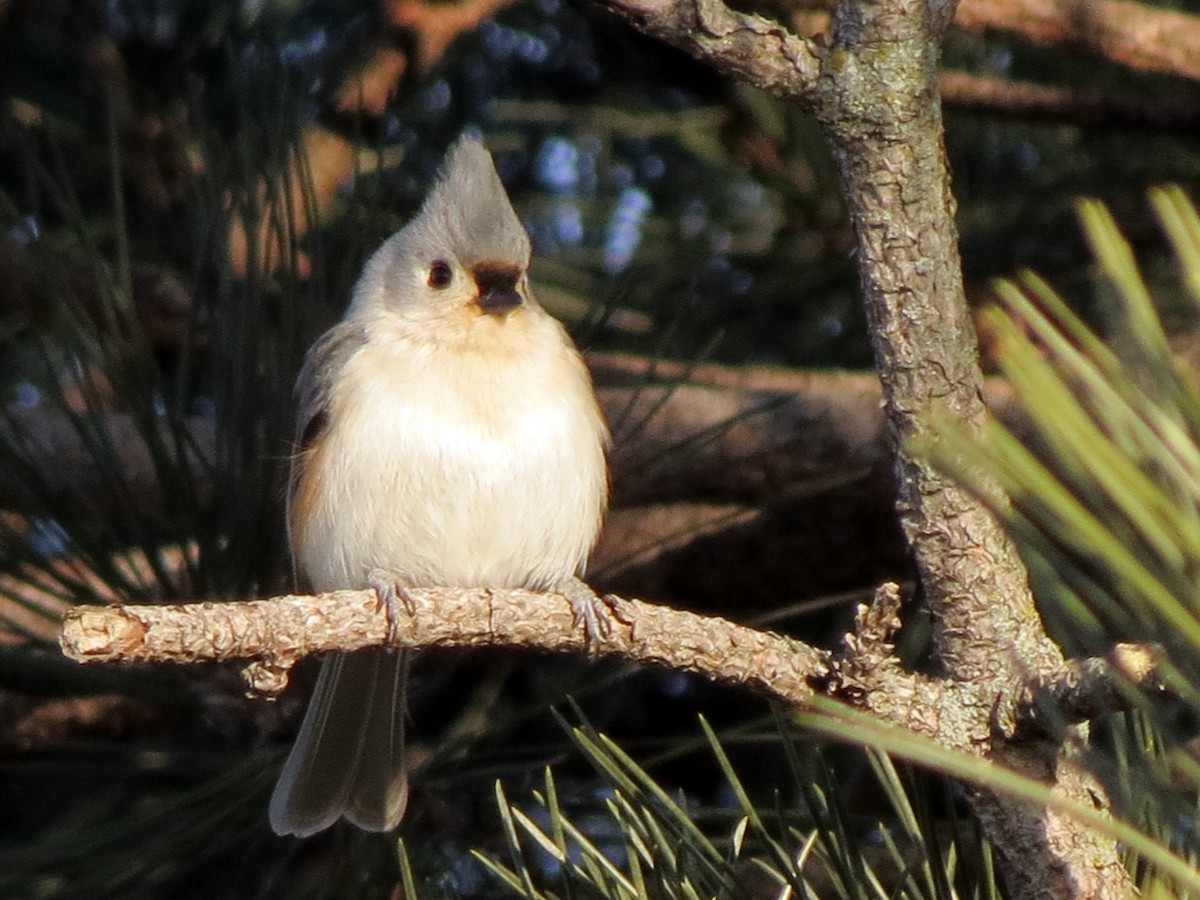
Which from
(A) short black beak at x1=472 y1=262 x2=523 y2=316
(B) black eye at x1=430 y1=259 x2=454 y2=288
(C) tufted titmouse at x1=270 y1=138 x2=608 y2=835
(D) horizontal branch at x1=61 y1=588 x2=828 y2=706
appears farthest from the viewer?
(B) black eye at x1=430 y1=259 x2=454 y2=288

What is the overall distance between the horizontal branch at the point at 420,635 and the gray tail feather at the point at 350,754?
2.27 feet

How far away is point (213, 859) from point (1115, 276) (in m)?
1.87

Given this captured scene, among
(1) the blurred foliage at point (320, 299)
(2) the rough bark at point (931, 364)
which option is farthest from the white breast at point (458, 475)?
(2) the rough bark at point (931, 364)

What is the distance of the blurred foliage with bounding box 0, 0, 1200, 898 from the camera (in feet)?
7.57

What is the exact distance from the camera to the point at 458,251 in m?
2.82

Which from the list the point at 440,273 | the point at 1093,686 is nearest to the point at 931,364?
the point at 1093,686

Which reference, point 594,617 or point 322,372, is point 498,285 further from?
point 594,617

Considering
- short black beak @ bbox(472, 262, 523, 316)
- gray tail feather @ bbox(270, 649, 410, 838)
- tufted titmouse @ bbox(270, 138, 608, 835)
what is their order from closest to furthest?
gray tail feather @ bbox(270, 649, 410, 838), tufted titmouse @ bbox(270, 138, 608, 835), short black beak @ bbox(472, 262, 523, 316)

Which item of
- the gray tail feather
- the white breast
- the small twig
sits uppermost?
the small twig

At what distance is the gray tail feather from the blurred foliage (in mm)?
67

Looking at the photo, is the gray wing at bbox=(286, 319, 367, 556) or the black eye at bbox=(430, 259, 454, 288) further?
the black eye at bbox=(430, 259, 454, 288)

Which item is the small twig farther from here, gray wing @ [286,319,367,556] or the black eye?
the black eye

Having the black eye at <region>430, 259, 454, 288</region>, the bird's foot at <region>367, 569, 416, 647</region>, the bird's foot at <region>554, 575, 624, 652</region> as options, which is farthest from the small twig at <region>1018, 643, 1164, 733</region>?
the black eye at <region>430, 259, 454, 288</region>

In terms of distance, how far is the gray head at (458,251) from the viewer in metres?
2.65
